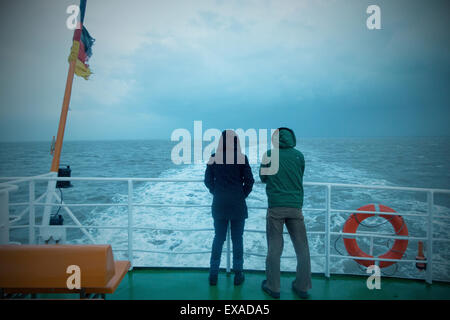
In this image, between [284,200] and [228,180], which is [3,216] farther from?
[284,200]

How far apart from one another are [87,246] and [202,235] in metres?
4.59

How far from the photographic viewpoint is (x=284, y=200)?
1.92 metres

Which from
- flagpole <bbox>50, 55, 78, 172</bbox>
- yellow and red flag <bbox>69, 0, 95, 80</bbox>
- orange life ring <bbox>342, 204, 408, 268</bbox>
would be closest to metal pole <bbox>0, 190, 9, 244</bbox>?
flagpole <bbox>50, 55, 78, 172</bbox>

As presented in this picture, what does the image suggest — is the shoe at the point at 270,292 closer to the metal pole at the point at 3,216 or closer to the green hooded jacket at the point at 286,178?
the green hooded jacket at the point at 286,178

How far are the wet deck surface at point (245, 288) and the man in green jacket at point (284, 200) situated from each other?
26cm

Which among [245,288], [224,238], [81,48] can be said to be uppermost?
[81,48]

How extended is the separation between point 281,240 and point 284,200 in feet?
1.11

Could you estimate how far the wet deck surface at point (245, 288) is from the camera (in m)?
2.10

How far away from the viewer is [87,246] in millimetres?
1440

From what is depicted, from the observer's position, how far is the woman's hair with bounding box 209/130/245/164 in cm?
199

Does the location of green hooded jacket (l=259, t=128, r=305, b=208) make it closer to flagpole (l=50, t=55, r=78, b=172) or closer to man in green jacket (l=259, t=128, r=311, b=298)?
man in green jacket (l=259, t=128, r=311, b=298)

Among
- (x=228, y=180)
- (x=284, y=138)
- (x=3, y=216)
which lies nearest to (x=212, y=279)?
(x=228, y=180)
